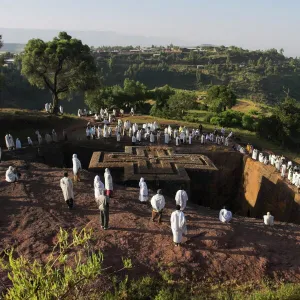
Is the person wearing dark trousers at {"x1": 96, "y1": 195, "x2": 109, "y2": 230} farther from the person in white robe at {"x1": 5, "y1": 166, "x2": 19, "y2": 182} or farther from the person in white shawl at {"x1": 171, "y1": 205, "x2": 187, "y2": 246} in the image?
the person in white robe at {"x1": 5, "y1": 166, "x2": 19, "y2": 182}

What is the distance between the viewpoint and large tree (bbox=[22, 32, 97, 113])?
23109mm

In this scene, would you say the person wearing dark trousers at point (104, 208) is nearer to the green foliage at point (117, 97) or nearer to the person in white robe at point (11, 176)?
the person in white robe at point (11, 176)

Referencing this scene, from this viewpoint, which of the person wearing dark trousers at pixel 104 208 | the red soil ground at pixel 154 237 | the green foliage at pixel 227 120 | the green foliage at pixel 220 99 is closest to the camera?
the red soil ground at pixel 154 237

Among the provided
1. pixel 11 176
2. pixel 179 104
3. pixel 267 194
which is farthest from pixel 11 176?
pixel 179 104

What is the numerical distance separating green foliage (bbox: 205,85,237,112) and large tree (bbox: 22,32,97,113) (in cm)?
1612

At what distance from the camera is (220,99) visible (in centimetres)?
3622

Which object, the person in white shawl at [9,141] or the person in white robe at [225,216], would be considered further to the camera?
the person in white shawl at [9,141]

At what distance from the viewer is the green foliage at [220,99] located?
36.0 metres

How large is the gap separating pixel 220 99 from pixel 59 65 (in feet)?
62.9

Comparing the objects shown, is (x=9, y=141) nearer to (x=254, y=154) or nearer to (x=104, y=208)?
(x=104, y=208)

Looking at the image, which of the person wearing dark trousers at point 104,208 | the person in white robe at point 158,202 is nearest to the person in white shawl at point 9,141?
the person wearing dark trousers at point 104,208

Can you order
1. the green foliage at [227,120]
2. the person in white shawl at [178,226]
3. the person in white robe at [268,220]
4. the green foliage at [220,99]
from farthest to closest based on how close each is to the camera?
the green foliage at [220,99] → the green foliage at [227,120] → the person in white robe at [268,220] → the person in white shawl at [178,226]

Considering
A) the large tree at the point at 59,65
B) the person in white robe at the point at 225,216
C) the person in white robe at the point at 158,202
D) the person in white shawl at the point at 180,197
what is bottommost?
the person in white robe at the point at 225,216

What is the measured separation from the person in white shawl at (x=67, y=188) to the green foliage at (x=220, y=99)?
93.8 ft
